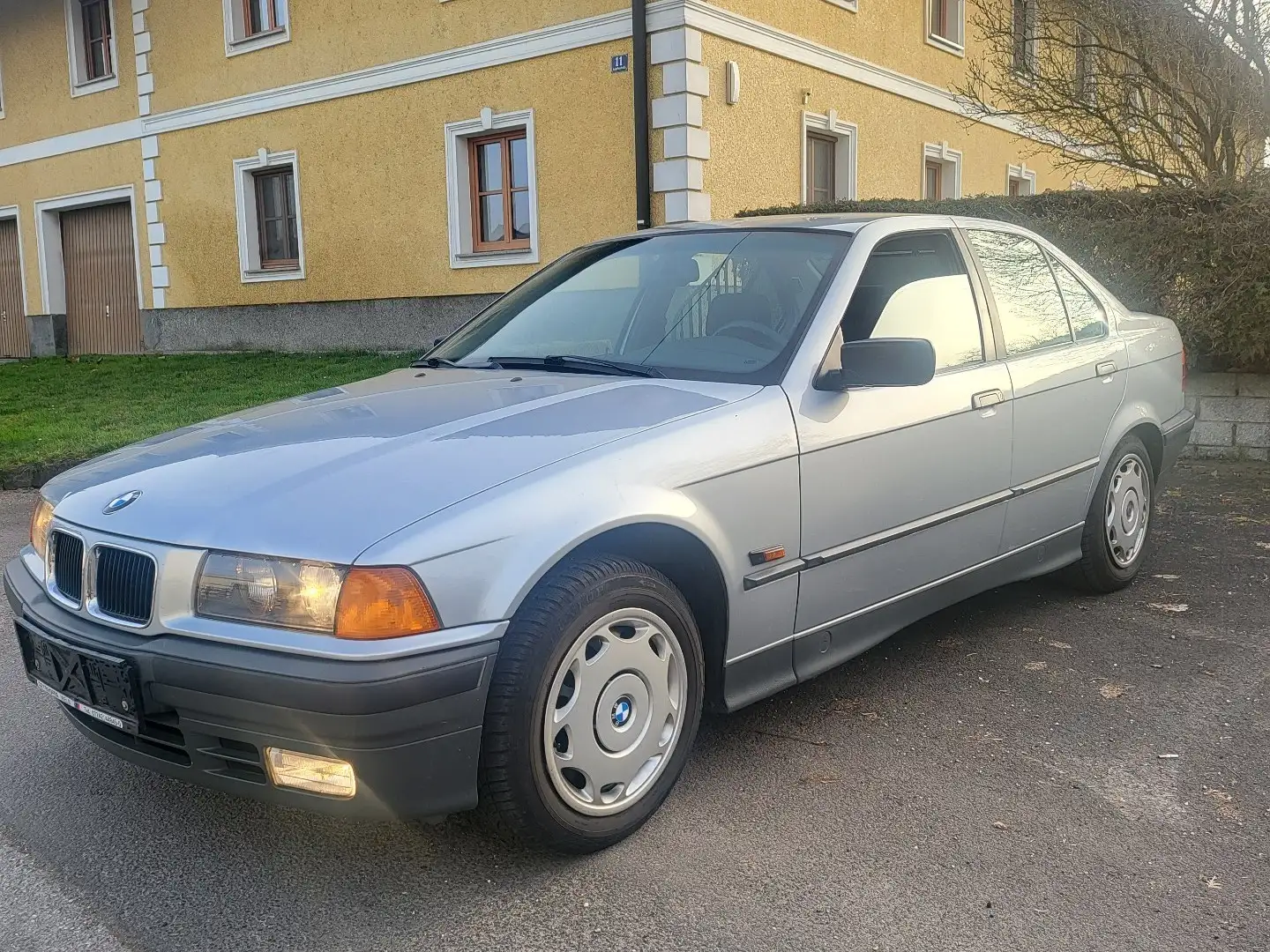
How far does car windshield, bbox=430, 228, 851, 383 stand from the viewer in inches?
135

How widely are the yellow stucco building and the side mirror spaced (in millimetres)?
9293

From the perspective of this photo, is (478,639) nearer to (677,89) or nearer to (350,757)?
(350,757)

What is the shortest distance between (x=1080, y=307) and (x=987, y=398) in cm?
113

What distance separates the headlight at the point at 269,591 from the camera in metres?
2.33

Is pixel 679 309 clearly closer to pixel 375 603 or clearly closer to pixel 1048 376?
pixel 1048 376

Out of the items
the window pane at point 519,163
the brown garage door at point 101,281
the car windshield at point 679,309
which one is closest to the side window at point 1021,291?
the car windshield at point 679,309

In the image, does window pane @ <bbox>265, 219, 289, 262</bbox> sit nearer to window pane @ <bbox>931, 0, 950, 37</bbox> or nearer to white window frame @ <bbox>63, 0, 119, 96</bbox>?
white window frame @ <bbox>63, 0, 119, 96</bbox>

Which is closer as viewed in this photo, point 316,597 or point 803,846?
point 316,597

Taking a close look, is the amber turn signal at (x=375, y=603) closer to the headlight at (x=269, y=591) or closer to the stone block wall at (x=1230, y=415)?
the headlight at (x=269, y=591)

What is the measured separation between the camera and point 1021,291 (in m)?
4.35

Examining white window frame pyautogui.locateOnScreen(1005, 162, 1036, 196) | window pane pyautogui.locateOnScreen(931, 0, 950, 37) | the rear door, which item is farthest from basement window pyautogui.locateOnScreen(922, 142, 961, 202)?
the rear door

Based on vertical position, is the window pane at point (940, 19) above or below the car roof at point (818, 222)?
above

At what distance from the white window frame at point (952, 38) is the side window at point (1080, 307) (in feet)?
45.3

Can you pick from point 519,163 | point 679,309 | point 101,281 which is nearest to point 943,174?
point 519,163
